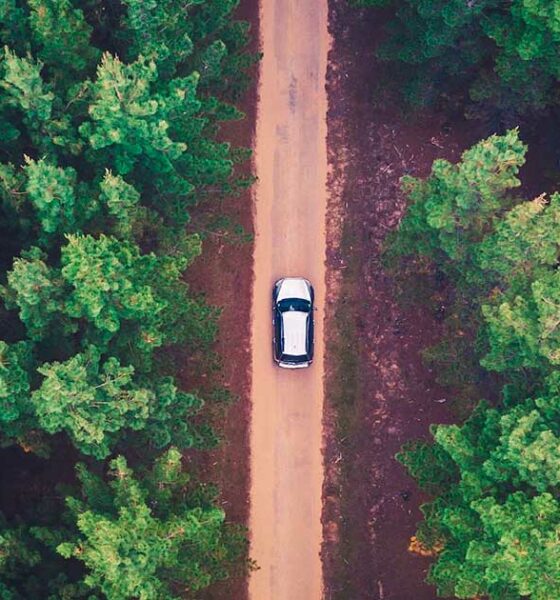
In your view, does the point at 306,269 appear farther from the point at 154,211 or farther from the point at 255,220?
the point at 154,211

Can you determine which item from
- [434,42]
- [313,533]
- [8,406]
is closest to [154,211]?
[8,406]

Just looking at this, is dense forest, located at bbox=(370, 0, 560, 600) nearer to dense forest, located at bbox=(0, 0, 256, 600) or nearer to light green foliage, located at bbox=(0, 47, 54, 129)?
dense forest, located at bbox=(0, 0, 256, 600)

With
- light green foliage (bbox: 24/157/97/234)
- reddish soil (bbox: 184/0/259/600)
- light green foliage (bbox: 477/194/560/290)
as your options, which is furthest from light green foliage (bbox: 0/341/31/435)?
light green foliage (bbox: 477/194/560/290)

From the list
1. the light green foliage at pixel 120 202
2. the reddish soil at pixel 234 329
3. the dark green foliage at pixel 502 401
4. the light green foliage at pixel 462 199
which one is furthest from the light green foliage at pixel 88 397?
the light green foliage at pixel 462 199

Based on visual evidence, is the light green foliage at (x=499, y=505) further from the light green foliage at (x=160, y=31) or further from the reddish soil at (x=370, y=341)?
the light green foliage at (x=160, y=31)

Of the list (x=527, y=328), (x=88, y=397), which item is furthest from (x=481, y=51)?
(x=88, y=397)
